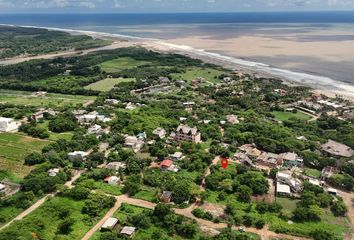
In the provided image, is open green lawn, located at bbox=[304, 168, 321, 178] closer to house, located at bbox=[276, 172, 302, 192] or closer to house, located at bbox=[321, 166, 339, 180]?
house, located at bbox=[321, 166, 339, 180]

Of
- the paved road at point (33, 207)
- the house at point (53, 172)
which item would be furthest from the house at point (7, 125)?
the paved road at point (33, 207)

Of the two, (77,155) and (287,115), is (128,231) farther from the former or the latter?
(287,115)

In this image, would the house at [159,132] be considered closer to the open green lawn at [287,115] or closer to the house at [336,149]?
the open green lawn at [287,115]

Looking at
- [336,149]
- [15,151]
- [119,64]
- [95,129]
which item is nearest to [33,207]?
[15,151]

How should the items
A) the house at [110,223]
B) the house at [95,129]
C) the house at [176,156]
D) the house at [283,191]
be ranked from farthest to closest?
the house at [95,129], the house at [176,156], the house at [283,191], the house at [110,223]

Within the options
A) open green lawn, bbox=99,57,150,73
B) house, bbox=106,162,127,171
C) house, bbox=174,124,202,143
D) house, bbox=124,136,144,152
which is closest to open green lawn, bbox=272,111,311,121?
house, bbox=174,124,202,143

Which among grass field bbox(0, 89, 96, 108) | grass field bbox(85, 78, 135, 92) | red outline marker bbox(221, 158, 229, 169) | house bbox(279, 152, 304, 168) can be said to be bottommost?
grass field bbox(0, 89, 96, 108)
